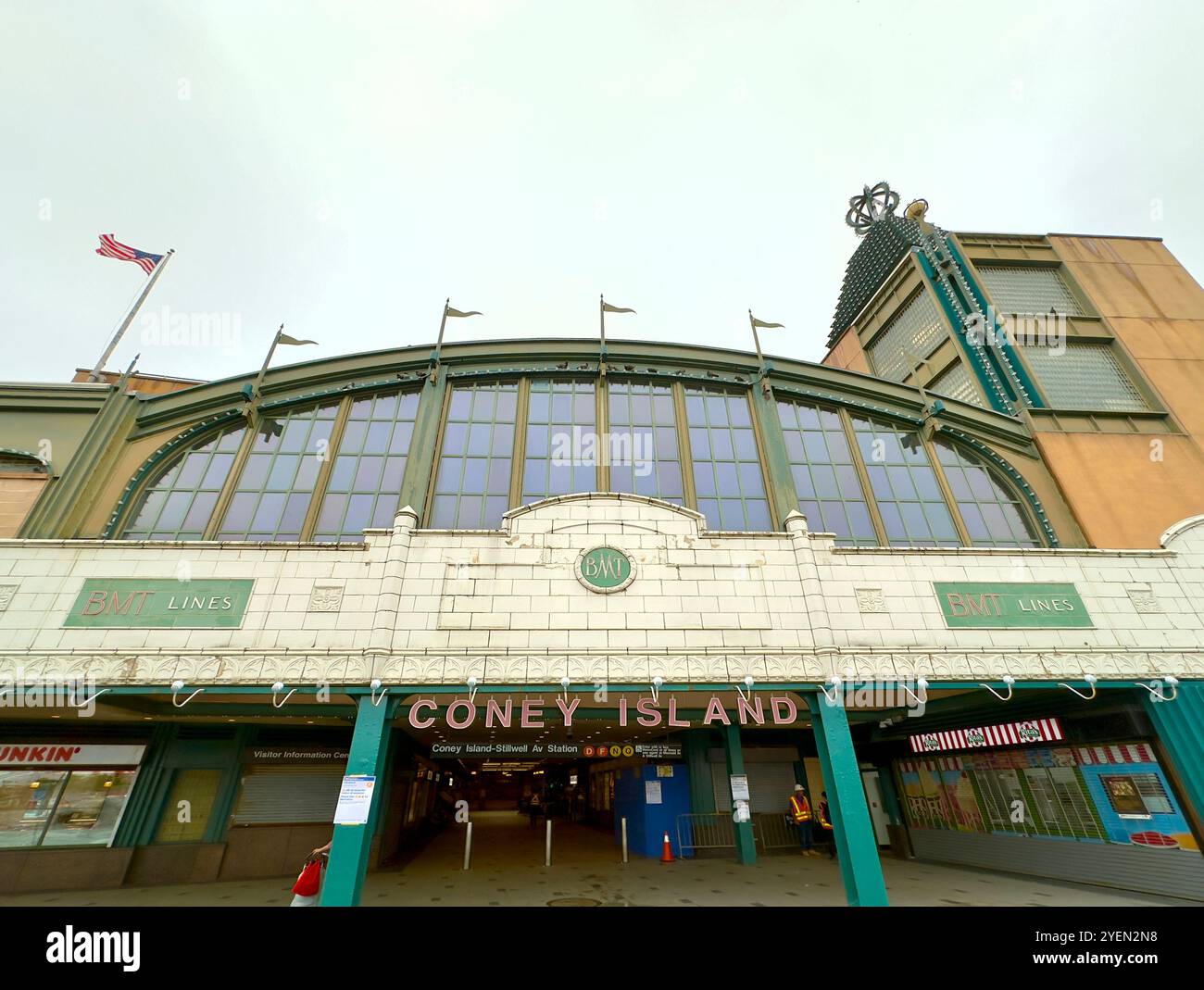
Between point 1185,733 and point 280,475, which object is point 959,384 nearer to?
point 1185,733

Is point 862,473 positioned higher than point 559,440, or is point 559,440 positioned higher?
point 559,440

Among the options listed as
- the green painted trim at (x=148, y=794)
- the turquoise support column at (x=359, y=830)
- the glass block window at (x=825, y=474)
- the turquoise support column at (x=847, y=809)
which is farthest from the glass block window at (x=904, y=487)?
the green painted trim at (x=148, y=794)

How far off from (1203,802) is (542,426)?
19.5 metres

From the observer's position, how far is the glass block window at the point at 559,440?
57.8 feet

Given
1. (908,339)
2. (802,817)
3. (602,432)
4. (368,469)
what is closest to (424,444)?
(368,469)

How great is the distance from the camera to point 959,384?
83.0 feet

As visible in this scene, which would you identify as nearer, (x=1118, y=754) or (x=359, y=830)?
(x=359, y=830)

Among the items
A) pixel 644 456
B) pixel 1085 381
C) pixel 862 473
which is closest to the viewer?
pixel 644 456

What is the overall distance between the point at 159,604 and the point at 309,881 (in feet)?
24.1

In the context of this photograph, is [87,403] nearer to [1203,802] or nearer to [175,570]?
[175,570]

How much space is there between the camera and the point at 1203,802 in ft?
42.4

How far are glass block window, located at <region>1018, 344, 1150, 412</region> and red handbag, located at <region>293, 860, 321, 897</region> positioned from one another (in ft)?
87.2

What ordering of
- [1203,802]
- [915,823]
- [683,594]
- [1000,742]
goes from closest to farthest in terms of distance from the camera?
[1203,802] → [683,594] → [1000,742] → [915,823]

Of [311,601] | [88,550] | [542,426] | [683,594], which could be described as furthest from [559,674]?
[88,550]
